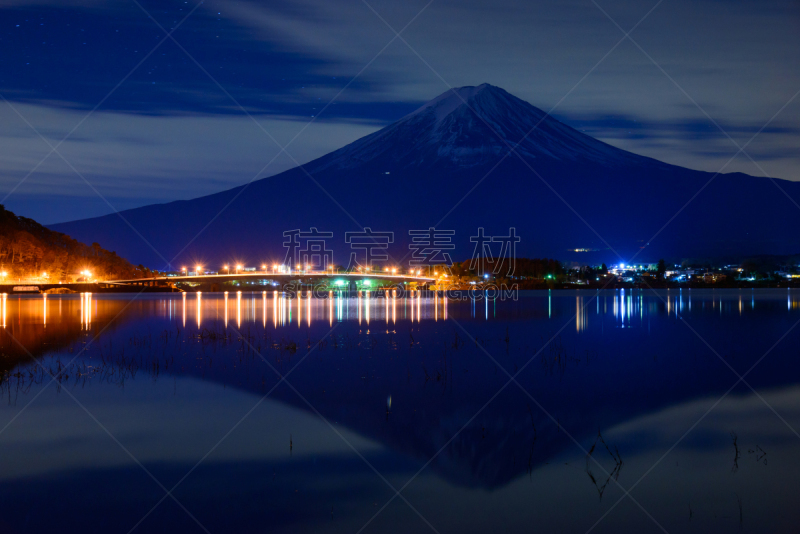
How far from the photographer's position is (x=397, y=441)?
9297 mm

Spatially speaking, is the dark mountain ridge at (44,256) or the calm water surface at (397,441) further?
the dark mountain ridge at (44,256)

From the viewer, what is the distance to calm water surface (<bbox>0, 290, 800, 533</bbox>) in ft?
22.0

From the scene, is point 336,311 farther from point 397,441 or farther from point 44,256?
point 44,256

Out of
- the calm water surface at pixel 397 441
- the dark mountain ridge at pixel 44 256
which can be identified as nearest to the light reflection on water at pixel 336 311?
the calm water surface at pixel 397 441

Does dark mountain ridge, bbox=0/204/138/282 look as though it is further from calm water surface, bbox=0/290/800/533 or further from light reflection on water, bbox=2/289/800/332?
calm water surface, bbox=0/290/800/533

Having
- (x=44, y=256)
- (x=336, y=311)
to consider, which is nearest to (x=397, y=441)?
(x=336, y=311)

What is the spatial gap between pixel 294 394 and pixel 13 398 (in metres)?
4.85

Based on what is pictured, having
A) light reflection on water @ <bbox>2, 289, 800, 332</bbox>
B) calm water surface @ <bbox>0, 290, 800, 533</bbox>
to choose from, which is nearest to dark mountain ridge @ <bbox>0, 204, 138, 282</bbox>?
light reflection on water @ <bbox>2, 289, 800, 332</bbox>

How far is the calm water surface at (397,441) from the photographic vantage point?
672cm

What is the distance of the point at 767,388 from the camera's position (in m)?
13.2

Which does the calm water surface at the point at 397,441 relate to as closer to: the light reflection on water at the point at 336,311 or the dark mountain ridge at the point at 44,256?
the light reflection on water at the point at 336,311

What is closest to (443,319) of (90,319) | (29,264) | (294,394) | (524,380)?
(90,319)

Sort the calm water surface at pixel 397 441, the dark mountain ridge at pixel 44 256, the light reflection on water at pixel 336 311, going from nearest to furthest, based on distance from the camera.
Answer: the calm water surface at pixel 397 441 → the light reflection on water at pixel 336 311 → the dark mountain ridge at pixel 44 256

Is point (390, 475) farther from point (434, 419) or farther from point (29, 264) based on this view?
point (29, 264)
